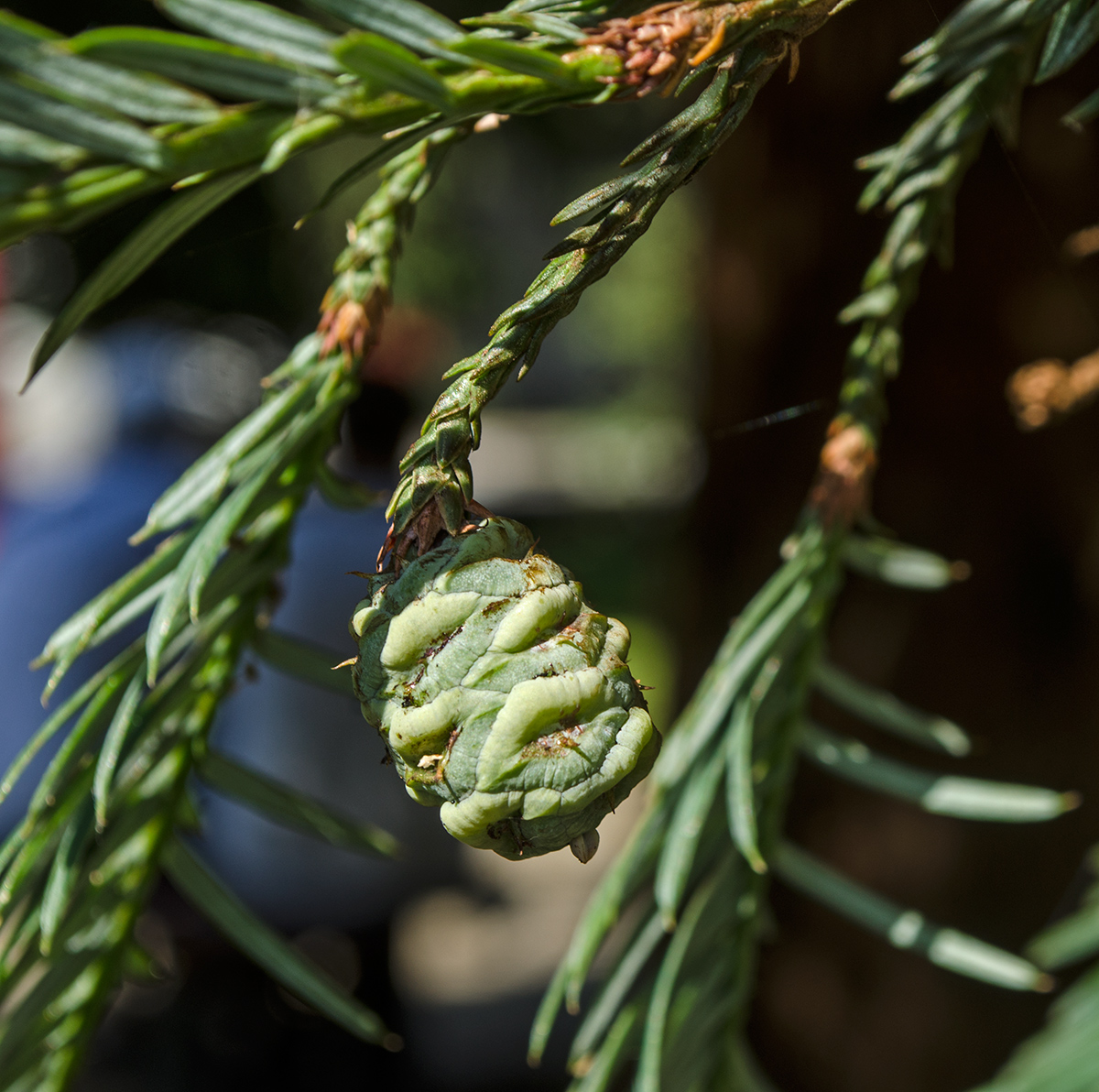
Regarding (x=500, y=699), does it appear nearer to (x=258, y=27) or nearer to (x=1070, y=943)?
(x=258, y=27)

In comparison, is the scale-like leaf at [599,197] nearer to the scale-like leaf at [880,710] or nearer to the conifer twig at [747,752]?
the conifer twig at [747,752]

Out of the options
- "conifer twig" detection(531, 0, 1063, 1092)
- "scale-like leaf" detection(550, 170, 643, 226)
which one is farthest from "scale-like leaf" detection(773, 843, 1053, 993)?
"scale-like leaf" detection(550, 170, 643, 226)

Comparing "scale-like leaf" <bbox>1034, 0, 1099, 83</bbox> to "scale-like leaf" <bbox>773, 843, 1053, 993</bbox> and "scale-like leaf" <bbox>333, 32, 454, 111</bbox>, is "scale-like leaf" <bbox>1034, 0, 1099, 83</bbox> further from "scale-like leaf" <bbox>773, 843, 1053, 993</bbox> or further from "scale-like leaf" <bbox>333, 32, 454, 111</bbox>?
"scale-like leaf" <bbox>773, 843, 1053, 993</bbox>

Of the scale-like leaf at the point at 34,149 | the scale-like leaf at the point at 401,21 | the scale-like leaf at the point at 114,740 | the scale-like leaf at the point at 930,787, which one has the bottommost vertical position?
the scale-like leaf at the point at 930,787

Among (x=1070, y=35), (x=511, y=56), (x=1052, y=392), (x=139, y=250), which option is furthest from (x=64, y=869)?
(x=1052, y=392)

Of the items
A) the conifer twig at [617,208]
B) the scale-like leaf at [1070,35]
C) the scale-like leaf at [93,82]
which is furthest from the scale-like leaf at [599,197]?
the scale-like leaf at [1070,35]
